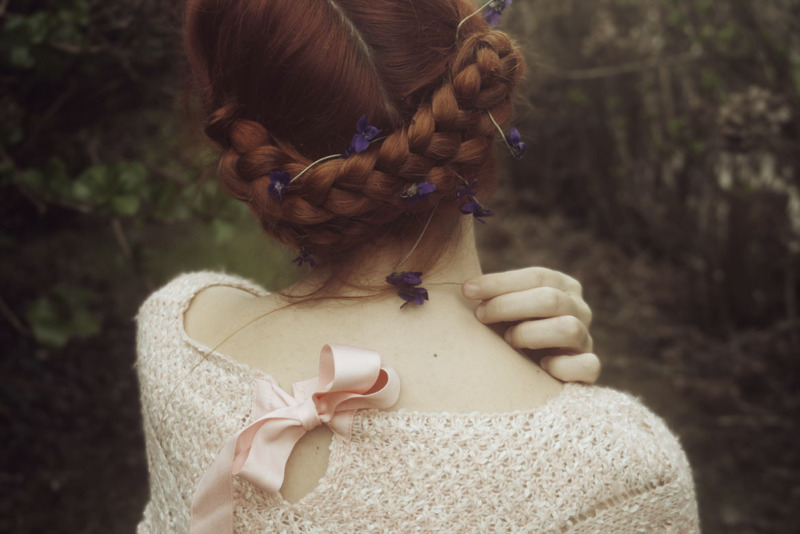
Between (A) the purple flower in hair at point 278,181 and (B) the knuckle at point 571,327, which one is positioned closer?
(A) the purple flower in hair at point 278,181

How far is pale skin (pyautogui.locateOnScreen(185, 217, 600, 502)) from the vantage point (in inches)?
42.9

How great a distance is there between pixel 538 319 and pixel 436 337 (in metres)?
0.25

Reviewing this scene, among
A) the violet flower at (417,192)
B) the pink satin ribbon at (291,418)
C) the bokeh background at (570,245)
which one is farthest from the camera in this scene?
the bokeh background at (570,245)

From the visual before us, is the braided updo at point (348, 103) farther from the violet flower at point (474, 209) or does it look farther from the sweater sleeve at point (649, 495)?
the sweater sleeve at point (649, 495)

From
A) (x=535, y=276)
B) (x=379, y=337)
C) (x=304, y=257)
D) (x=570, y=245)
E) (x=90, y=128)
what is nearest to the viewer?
(x=379, y=337)

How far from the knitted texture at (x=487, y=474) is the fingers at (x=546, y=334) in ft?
0.43

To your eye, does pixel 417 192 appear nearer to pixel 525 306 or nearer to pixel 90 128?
pixel 525 306

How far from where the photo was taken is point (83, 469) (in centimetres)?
260

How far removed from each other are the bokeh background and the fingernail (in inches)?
16.6

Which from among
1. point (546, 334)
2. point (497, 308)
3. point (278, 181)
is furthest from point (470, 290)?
point (278, 181)

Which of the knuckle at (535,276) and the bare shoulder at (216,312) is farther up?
the knuckle at (535,276)

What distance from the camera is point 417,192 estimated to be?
1.14 m

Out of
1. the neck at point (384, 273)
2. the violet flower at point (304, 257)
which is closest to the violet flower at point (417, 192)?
the neck at point (384, 273)

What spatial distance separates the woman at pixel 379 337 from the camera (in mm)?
1045
